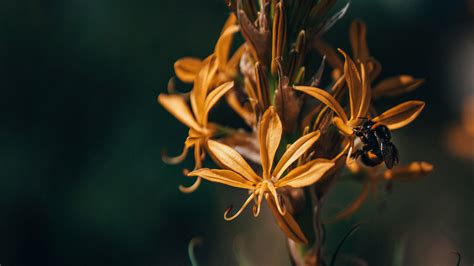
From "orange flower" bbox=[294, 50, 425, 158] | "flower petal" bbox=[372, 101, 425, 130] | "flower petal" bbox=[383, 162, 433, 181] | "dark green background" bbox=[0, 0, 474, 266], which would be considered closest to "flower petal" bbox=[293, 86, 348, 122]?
"orange flower" bbox=[294, 50, 425, 158]

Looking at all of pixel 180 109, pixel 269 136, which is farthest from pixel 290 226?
pixel 180 109

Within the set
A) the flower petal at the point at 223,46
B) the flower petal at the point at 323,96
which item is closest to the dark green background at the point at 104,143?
the flower petal at the point at 223,46

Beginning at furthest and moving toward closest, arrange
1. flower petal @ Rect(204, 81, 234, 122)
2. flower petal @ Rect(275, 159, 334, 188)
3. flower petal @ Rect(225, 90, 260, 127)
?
flower petal @ Rect(225, 90, 260, 127) → flower petal @ Rect(204, 81, 234, 122) → flower petal @ Rect(275, 159, 334, 188)

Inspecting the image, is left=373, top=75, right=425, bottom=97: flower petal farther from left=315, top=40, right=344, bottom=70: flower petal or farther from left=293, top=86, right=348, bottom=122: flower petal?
left=293, top=86, right=348, bottom=122: flower petal

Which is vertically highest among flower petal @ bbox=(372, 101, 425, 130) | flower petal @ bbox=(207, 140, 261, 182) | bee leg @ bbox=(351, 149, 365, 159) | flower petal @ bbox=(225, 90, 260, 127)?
flower petal @ bbox=(225, 90, 260, 127)

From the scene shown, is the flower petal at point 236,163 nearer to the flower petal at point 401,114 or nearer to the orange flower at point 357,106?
the orange flower at point 357,106

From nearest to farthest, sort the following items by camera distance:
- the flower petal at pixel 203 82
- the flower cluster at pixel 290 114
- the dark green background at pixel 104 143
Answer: the flower cluster at pixel 290 114 < the flower petal at pixel 203 82 < the dark green background at pixel 104 143

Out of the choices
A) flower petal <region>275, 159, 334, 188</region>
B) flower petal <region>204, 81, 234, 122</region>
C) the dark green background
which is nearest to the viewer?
flower petal <region>275, 159, 334, 188</region>

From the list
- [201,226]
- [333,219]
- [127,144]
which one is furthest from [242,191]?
[333,219]
